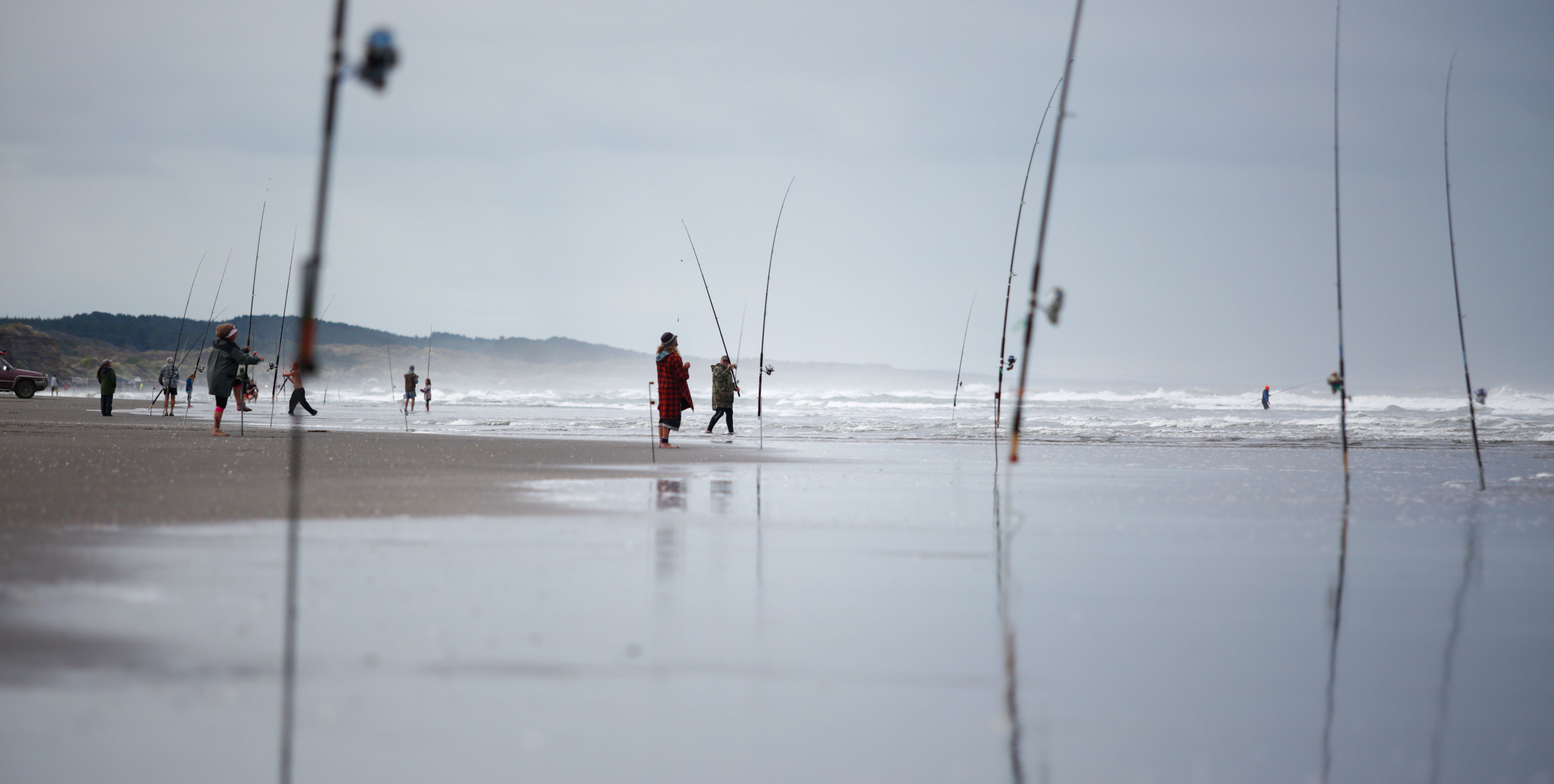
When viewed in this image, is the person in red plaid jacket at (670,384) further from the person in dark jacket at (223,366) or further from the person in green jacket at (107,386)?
the person in green jacket at (107,386)

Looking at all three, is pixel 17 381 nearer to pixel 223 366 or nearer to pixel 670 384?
pixel 223 366

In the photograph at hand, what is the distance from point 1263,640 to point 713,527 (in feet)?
10.3

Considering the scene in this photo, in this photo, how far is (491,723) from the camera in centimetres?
252

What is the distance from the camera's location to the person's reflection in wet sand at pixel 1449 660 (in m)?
2.41

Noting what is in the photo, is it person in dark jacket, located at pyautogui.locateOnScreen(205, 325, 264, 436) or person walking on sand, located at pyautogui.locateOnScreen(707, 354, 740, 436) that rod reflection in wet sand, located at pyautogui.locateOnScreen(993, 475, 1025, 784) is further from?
person walking on sand, located at pyautogui.locateOnScreen(707, 354, 740, 436)

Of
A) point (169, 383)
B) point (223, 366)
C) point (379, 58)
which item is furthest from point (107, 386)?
point (379, 58)

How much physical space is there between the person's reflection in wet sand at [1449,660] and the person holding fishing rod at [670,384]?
10006 mm

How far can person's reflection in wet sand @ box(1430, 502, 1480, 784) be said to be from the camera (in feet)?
7.91

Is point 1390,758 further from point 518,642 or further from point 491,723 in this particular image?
point 518,642

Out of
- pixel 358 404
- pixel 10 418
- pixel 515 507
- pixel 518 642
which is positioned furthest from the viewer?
pixel 358 404

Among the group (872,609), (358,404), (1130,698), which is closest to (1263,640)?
(1130,698)

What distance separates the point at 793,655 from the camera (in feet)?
10.4

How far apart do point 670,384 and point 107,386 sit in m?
17.3

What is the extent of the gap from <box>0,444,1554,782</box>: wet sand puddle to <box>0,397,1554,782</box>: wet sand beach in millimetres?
14
